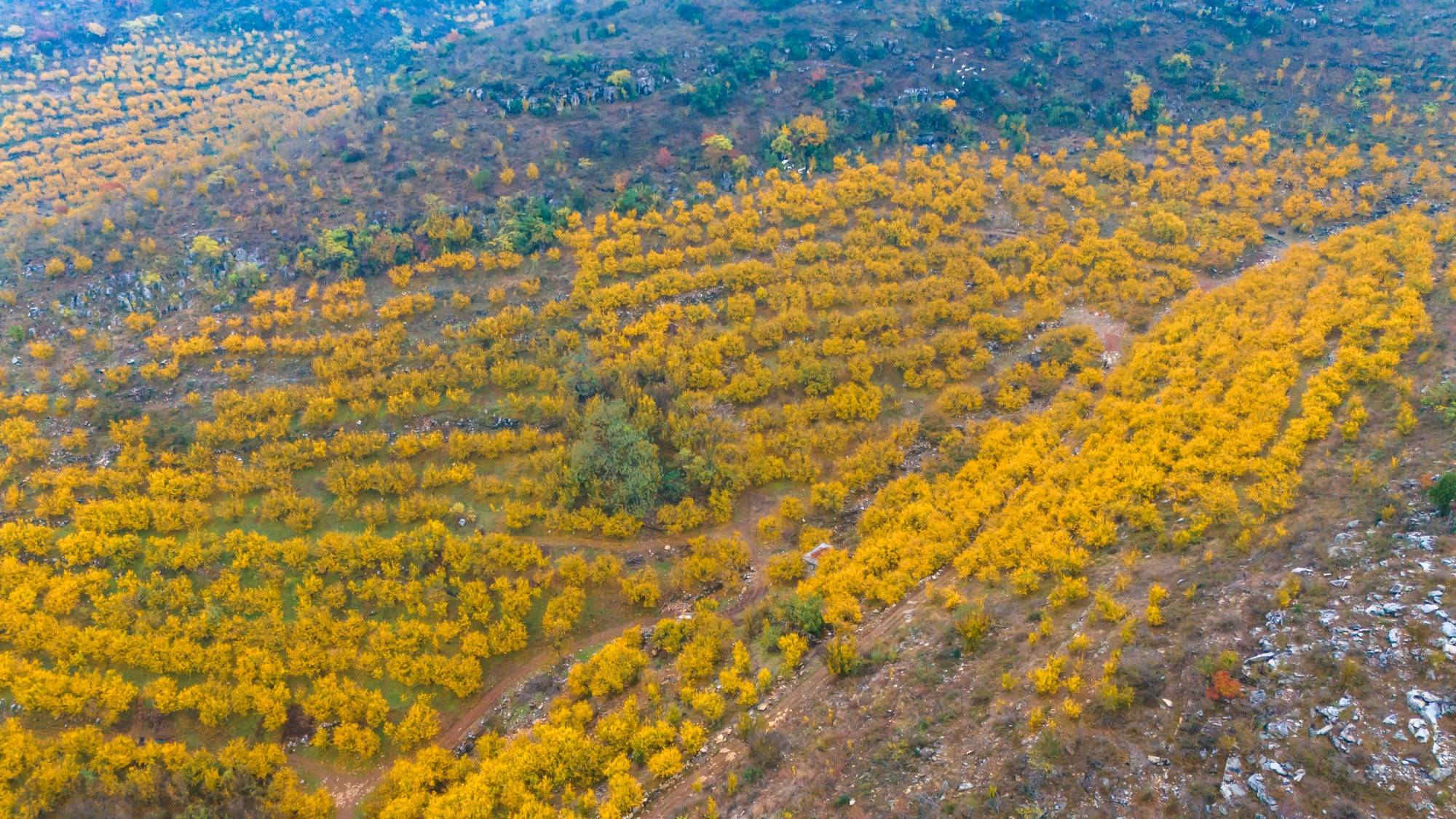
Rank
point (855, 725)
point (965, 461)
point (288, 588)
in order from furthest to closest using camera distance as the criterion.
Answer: point (965, 461) < point (288, 588) < point (855, 725)

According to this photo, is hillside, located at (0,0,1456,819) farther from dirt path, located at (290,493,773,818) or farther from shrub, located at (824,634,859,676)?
dirt path, located at (290,493,773,818)

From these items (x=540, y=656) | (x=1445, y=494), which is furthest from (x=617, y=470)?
(x=1445, y=494)

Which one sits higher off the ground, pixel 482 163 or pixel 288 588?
pixel 482 163

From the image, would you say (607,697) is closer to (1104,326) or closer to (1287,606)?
(1287,606)

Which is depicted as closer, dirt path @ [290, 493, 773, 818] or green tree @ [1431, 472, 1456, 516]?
green tree @ [1431, 472, 1456, 516]

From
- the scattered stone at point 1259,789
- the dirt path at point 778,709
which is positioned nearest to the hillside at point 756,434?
the scattered stone at point 1259,789

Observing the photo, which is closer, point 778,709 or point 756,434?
point 778,709

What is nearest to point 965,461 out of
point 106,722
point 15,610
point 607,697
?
point 607,697

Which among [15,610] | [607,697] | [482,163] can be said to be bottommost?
[607,697]

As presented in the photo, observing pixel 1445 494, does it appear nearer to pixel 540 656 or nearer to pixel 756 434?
pixel 756 434

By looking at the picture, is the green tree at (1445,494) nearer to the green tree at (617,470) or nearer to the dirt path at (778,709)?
the dirt path at (778,709)

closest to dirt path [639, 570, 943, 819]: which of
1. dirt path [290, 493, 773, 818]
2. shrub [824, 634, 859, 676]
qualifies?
shrub [824, 634, 859, 676]
